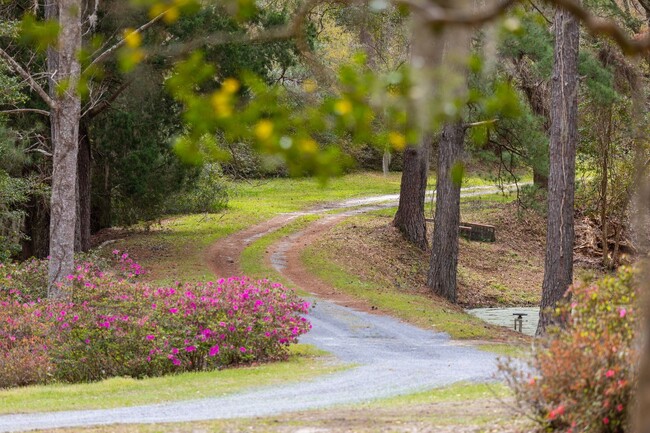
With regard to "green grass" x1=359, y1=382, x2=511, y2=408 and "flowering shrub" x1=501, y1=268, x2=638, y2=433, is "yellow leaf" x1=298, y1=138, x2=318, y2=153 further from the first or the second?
"green grass" x1=359, y1=382, x2=511, y2=408

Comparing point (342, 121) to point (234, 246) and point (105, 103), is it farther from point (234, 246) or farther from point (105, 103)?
point (234, 246)

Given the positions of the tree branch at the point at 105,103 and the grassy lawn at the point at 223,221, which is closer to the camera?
the tree branch at the point at 105,103

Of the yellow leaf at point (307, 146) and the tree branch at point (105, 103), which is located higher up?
the tree branch at point (105, 103)

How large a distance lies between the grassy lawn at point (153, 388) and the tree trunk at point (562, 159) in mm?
5520

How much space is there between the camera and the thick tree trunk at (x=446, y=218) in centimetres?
2792

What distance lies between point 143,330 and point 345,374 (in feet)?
11.0

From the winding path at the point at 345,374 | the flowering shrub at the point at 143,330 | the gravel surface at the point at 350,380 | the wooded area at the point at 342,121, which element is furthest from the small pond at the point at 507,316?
the flowering shrub at the point at 143,330

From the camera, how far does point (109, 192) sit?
33719mm

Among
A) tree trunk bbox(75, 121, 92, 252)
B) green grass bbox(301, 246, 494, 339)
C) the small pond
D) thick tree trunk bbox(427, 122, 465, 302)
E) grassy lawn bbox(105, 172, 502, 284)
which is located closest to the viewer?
green grass bbox(301, 246, 494, 339)

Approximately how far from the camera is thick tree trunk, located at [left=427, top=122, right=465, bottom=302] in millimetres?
27922

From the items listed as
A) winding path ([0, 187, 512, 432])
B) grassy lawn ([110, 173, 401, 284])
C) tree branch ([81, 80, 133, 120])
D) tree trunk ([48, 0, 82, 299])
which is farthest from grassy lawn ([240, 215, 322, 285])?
tree trunk ([48, 0, 82, 299])

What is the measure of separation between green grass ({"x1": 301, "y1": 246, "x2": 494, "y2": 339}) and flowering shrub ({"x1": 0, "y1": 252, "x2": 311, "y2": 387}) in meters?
4.04

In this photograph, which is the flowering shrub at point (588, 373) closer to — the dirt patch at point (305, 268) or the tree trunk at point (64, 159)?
the tree trunk at point (64, 159)

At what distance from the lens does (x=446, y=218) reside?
2855 cm
